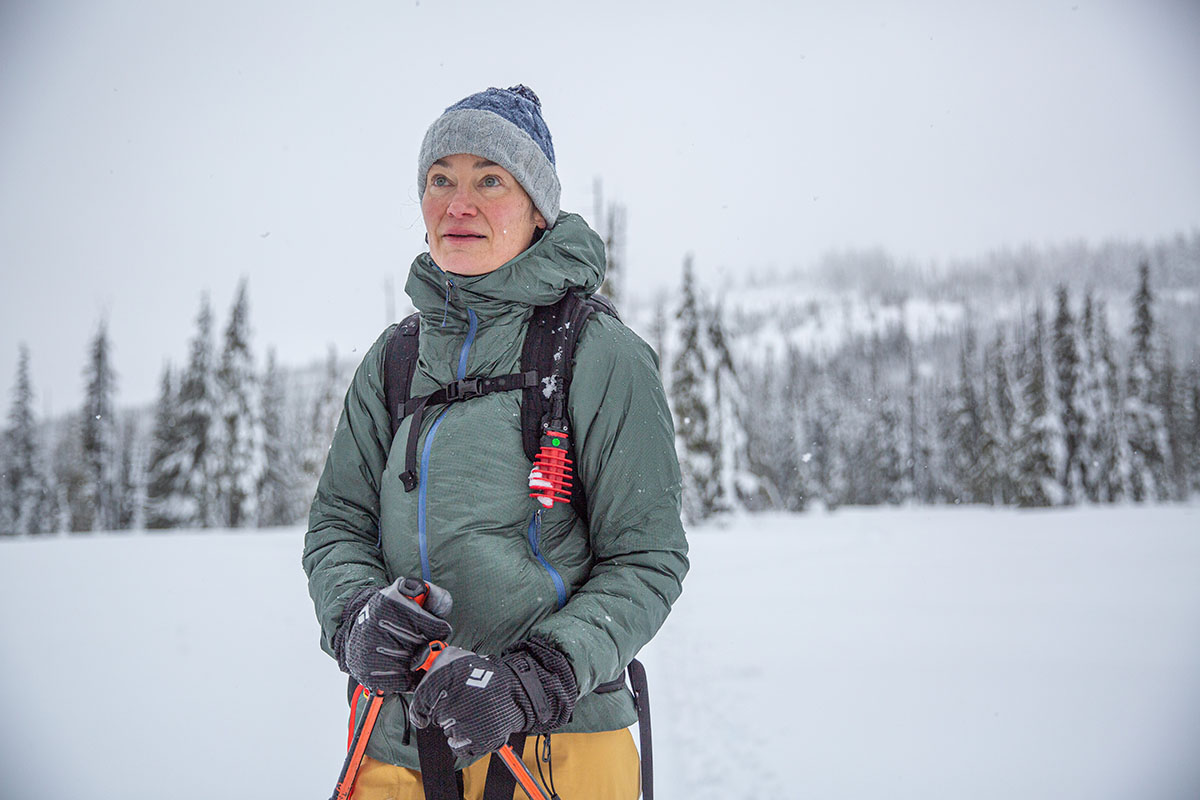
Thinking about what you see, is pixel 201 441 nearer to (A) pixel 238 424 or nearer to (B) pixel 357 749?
(A) pixel 238 424

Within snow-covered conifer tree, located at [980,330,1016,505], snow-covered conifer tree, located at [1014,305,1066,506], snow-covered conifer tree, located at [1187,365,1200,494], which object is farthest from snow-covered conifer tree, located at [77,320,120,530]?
snow-covered conifer tree, located at [1187,365,1200,494]

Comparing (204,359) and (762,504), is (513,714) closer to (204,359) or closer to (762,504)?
(762,504)

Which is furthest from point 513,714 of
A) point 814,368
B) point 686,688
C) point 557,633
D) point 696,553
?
point 814,368

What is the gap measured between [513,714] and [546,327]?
0.96m

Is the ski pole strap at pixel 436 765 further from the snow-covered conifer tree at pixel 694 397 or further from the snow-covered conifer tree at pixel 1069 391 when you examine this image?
the snow-covered conifer tree at pixel 1069 391

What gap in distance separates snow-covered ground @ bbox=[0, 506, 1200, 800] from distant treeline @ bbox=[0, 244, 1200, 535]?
12.4m

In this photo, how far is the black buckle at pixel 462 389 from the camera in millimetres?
1891

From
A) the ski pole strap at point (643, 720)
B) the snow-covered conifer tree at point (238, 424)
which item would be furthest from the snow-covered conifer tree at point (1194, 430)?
the ski pole strap at point (643, 720)

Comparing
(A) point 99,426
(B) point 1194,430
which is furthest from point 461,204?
(B) point 1194,430

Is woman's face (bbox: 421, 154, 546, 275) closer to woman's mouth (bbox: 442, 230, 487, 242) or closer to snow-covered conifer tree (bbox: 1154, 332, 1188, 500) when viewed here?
woman's mouth (bbox: 442, 230, 487, 242)

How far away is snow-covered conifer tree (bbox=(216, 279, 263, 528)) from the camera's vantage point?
116 feet

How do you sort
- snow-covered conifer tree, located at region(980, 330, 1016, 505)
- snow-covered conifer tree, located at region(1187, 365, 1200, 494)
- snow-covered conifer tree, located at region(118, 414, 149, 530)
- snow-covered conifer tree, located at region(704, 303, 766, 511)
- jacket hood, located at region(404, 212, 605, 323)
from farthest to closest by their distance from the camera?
snow-covered conifer tree, located at region(1187, 365, 1200, 494)
snow-covered conifer tree, located at region(118, 414, 149, 530)
snow-covered conifer tree, located at region(980, 330, 1016, 505)
snow-covered conifer tree, located at region(704, 303, 766, 511)
jacket hood, located at region(404, 212, 605, 323)

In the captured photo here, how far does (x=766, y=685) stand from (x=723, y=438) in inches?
761

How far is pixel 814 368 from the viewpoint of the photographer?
A: 104938mm
